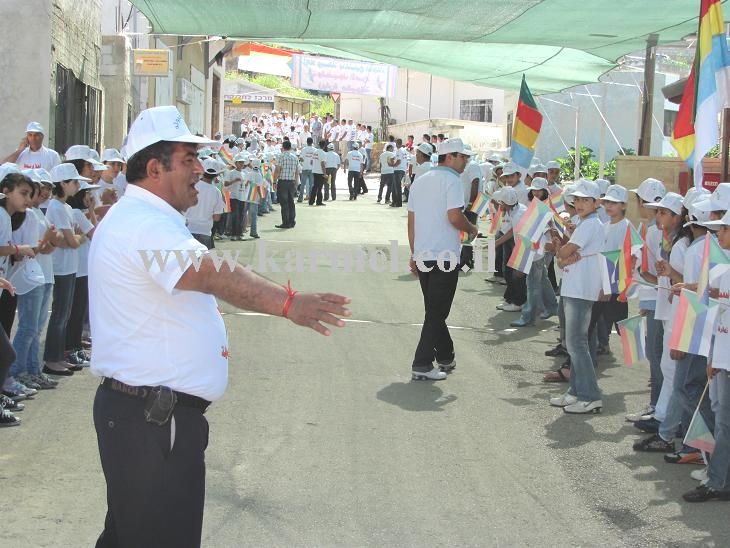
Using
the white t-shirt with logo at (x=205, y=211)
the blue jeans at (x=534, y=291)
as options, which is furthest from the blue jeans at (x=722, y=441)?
the white t-shirt with logo at (x=205, y=211)

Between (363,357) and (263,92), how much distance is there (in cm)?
5287

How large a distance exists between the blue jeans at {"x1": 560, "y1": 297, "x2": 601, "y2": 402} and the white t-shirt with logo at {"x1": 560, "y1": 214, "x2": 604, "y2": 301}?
0.09 metres

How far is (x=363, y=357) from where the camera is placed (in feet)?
32.5

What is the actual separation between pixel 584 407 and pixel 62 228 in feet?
15.7

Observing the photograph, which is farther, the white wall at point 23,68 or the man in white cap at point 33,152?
the white wall at point 23,68

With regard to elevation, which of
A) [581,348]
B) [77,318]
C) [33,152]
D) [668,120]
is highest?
[668,120]

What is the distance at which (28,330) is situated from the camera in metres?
8.18

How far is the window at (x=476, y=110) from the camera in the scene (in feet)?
Answer: 181

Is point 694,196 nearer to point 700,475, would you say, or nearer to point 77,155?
point 700,475

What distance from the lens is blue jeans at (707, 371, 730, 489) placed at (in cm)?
604

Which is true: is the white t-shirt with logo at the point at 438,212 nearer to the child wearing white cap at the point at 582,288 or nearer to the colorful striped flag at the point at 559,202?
the child wearing white cap at the point at 582,288

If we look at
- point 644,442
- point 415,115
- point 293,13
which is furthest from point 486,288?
point 415,115

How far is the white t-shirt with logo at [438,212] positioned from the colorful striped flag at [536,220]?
635 mm

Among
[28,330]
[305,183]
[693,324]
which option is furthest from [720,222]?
[305,183]
